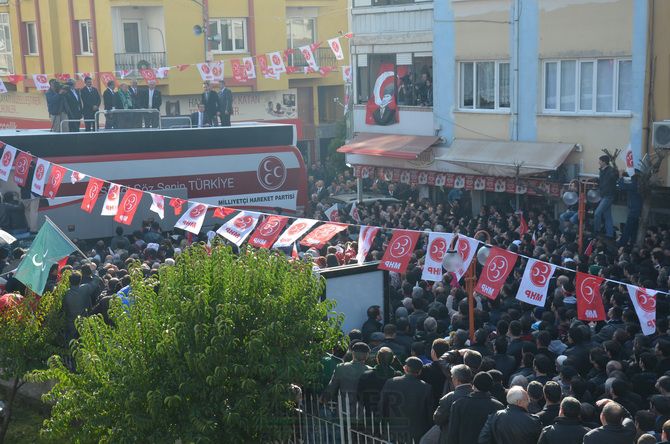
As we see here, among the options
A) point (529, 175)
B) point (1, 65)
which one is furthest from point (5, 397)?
point (1, 65)

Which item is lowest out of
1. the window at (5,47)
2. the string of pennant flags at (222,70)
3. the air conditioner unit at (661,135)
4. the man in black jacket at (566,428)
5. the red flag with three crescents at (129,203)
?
the man in black jacket at (566,428)

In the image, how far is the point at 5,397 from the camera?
45.2ft

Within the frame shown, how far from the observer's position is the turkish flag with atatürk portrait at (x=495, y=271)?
12.7 m

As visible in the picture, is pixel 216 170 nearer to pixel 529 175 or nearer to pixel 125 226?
pixel 125 226

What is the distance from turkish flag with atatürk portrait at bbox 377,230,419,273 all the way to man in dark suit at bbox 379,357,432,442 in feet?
14.3

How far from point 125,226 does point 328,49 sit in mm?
24038

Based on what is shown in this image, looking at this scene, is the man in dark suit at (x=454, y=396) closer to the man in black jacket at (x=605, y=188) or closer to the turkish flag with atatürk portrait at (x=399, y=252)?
the turkish flag with atatürk portrait at (x=399, y=252)

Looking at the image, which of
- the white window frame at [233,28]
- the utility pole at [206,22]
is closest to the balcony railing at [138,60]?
the utility pole at [206,22]

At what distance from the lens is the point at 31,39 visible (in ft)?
140

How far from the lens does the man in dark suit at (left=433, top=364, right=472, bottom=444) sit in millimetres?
8266

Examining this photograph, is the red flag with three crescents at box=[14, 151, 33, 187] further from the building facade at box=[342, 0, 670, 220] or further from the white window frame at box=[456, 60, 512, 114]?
the white window frame at box=[456, 60, 512, 114]

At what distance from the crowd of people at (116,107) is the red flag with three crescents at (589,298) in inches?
490

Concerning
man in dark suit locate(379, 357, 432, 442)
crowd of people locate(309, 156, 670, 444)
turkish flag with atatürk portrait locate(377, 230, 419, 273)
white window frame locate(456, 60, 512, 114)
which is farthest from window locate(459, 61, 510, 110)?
man in dark suit locate(379, 357, 432, 442)

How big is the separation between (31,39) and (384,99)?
21795mm
